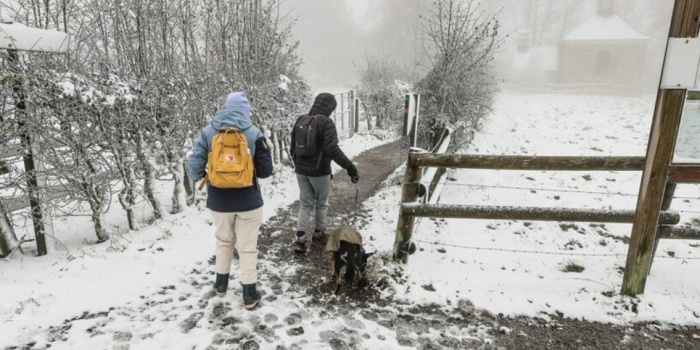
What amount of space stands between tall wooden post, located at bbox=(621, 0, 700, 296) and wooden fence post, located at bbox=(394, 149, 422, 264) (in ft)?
7.47

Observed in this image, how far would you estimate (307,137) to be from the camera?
15.5 ft

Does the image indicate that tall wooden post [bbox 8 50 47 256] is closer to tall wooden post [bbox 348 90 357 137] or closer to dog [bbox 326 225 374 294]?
dog [bbox 326 225 374 294]

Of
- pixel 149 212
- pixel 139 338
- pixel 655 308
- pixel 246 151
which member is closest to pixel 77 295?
pixel 139 338

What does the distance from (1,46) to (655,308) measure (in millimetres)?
7182

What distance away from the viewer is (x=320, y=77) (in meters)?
52.4

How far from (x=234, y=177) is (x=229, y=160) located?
160 millimetres

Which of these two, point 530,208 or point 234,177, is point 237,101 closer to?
point 234,177

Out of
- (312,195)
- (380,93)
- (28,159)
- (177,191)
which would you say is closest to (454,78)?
(312,195)

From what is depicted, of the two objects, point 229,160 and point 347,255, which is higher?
point 229,160

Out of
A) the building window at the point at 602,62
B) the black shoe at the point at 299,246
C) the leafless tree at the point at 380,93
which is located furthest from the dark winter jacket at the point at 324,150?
the building window at the point at 602,62

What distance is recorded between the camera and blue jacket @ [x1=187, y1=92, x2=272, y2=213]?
3.53 m

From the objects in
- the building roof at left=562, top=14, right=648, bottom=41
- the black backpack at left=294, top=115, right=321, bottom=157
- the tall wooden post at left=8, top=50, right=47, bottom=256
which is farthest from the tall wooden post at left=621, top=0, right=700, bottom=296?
the building roof at left=562, top=14, right=648, bottom=41

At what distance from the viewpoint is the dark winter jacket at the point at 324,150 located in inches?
185

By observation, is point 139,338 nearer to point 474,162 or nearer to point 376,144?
point 474,162
